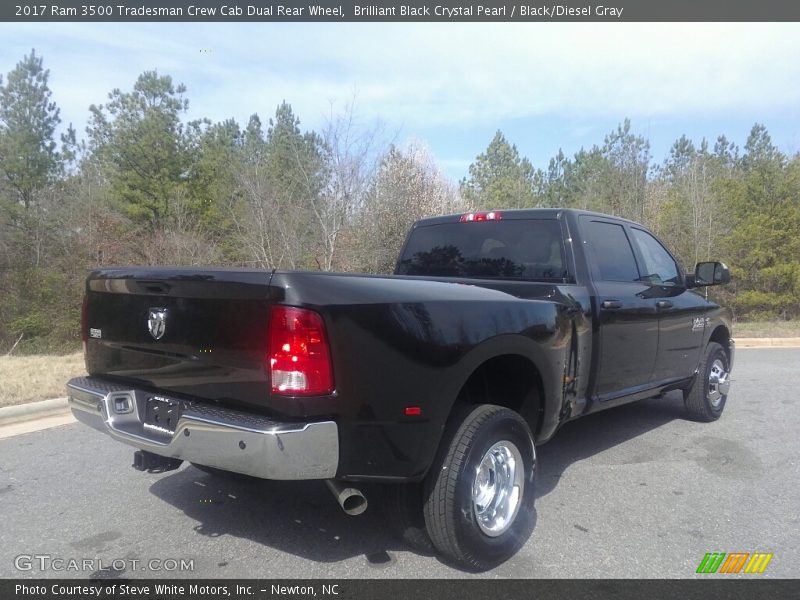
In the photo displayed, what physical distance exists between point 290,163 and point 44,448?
1837 cm

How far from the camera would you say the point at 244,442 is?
2443 mm

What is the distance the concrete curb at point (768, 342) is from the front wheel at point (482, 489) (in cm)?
1148

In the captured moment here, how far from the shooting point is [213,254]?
19531mm

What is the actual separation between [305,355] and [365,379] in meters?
0.28

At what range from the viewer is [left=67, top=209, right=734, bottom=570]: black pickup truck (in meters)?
2.47

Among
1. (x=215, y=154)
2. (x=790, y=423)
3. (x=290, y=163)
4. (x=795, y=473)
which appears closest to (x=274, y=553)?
(x=795, y=473)

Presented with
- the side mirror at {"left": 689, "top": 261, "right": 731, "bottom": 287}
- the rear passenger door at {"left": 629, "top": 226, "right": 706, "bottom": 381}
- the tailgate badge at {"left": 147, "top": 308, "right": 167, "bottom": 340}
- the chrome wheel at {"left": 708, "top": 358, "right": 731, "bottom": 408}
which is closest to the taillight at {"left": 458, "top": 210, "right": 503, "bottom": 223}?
the rear passenger door at {"left": 629, "top": 226, "right": 706, "bottom": 381}

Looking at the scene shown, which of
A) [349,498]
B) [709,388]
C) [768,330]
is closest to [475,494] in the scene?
[349,498]

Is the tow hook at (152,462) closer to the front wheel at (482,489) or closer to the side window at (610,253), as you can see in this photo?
the front wheel at (482,489)

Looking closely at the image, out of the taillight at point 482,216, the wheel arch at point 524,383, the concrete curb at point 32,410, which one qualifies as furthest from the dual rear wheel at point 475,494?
the concrete curb at point 32,410

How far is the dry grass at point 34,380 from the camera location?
641 cm

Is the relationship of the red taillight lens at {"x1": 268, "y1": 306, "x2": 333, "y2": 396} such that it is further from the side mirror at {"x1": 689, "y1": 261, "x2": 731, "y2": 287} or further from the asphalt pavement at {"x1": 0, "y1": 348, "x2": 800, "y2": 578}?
the side mirror at {"x1": 689, "y1": 261, "x2": 731, "y2": 287}

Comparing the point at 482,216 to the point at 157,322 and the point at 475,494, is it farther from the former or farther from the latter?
the point at 157,322

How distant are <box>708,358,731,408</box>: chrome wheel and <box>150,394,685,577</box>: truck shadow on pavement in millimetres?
1606
